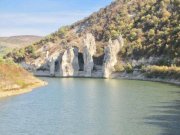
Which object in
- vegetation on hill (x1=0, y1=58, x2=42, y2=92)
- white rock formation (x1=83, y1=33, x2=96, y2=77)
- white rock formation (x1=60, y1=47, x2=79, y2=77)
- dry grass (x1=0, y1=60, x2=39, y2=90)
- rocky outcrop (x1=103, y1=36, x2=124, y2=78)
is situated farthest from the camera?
white rock formation (x1=60, y1=47, x2=79, y2=77)

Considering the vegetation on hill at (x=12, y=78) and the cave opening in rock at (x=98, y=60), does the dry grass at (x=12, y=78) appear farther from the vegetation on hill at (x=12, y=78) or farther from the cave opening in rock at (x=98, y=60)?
the cave opening in rock at (x=98, y=60)

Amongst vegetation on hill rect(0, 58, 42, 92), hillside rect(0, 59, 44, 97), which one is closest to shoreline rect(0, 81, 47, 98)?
hillside rect(0, 59, 44, 97)

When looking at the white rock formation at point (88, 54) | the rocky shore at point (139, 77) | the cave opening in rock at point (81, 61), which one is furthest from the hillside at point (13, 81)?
the cave opening in rock at point (81, 61)

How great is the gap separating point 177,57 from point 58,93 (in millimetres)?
59263

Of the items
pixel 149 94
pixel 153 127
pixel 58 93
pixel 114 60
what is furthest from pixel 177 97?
pixel 114 60

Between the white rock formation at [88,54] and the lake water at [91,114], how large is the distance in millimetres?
80666

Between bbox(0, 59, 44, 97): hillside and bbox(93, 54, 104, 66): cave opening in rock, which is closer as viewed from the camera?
bbox(0, 59, 44, 97): hillside

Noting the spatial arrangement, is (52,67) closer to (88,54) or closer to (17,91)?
(88,54)

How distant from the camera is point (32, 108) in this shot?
73.4m

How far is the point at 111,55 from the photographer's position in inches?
6875

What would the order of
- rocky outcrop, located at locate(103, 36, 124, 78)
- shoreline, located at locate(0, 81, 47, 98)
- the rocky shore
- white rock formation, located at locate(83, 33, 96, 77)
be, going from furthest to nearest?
white rock formation, located at locate(83, 33, 96, 77) < rocky outcrop, located at locate(103, 36, 124, 78) < the rocky shore < shoreline, located at locate(0, 81, 47, 98)

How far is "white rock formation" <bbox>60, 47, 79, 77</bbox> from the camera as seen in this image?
17900cm

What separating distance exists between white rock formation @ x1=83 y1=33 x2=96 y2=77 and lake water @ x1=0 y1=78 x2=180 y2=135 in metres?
80.7

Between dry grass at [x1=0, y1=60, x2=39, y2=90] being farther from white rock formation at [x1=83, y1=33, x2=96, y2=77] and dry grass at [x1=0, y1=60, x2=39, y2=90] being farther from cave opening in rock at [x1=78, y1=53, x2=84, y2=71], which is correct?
cave opening in rock at [x1=78, y1=53, x2=84, y2=71]
